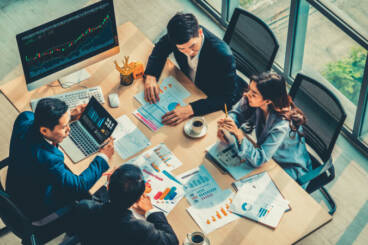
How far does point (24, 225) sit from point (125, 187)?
0.85 m

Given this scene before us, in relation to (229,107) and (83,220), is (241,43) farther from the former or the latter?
(83,220)

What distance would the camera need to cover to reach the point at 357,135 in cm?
427

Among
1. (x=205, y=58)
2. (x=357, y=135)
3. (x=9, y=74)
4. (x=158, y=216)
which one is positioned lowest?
(x=357, y=135)

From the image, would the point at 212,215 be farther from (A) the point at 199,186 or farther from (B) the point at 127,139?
(B) the point at 127,139

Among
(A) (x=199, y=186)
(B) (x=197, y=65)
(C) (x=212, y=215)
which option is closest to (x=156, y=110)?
(B) (x=197, y=65)

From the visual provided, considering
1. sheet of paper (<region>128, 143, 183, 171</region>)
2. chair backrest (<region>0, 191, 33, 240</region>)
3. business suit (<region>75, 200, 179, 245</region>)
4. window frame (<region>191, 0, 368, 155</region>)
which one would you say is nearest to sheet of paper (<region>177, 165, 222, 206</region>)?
sheet of paper (<region>128, 143, 183, 171</region>)

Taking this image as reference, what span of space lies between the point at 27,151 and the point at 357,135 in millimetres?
2921

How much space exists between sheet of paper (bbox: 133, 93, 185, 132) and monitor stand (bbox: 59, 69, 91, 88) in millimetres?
550

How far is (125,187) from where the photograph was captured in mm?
2482

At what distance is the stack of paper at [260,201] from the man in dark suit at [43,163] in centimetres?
88

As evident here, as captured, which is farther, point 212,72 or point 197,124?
point 212,72

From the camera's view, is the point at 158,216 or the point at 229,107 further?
the point at 229,107

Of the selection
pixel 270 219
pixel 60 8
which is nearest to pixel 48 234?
pixel 270 219

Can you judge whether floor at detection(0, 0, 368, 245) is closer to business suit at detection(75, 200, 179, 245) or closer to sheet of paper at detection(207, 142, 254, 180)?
sheet of paper at detection(207, 142, 254, 180)
